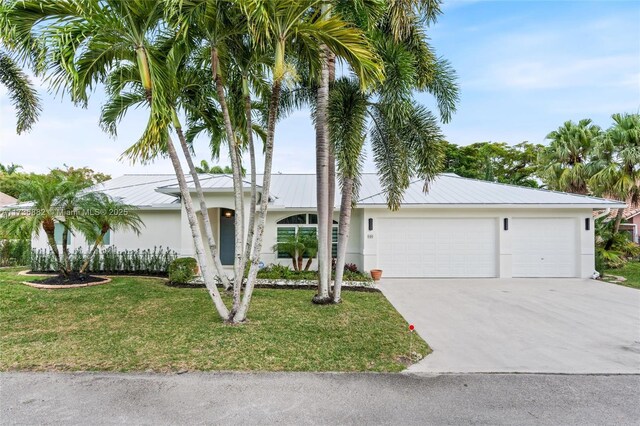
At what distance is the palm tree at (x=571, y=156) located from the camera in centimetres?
1651

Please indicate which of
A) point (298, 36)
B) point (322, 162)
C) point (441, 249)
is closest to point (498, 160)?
point (441, 249)

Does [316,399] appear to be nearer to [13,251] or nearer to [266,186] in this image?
[266,186]

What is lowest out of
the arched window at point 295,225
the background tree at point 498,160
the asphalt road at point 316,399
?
the asphalt road at point 316,399

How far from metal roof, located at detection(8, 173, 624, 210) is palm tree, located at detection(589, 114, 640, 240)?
262 cm

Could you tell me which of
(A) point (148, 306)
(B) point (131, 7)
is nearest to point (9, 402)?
(A) point (148, 306)

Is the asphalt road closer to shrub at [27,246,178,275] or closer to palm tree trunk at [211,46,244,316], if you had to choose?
palm tree trunk at [211,46,244,316]

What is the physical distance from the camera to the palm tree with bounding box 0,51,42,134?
9977 mm

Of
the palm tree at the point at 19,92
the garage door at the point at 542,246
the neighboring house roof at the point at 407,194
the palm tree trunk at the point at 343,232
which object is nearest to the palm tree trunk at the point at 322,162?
the palm tree trunk at the point at 343,232

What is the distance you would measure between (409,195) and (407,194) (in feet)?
0.41

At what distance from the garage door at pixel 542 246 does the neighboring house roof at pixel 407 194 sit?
0.92 meters

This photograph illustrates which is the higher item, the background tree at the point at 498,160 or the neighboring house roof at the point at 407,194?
the background tree at the point at 498,160

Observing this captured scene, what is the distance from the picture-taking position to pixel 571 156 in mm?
17203

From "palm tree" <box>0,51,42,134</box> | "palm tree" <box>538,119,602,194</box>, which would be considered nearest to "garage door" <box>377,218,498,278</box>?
"palm tree" <box>538,119,602,194</box>

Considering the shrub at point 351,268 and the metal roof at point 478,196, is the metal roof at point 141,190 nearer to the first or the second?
the shrub at point 351,268
